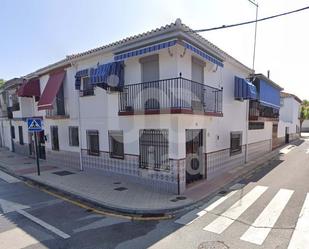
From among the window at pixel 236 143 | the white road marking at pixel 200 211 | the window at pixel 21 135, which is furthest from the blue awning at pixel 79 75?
the window at pixel 21 135

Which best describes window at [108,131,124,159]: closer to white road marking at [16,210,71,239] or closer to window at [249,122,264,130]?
white road marking at [16,210,71,239]

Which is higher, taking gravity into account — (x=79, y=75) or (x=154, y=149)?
(x=79, y=75)

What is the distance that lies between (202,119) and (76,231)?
6.97 metres

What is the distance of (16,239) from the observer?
557cm

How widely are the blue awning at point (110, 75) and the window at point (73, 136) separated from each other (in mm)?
4656

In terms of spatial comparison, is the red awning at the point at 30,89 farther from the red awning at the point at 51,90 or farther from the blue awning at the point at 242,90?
the blue awning at the point at 242,90

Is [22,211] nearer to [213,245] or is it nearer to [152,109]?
[152,109]

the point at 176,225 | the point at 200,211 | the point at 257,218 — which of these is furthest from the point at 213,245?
the point at 257,218

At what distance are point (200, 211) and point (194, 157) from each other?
3526mm

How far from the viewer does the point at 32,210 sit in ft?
24.6

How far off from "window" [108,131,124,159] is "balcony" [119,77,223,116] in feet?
4.90

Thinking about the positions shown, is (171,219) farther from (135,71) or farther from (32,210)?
(135,71)

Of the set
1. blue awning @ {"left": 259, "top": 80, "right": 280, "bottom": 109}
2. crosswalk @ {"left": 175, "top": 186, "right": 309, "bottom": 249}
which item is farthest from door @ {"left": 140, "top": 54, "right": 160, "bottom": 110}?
blue awning @ {"left": 259, "top": 80, "right": 280, "bottom": 109}

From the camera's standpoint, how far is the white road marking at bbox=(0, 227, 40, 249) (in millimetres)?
5293
